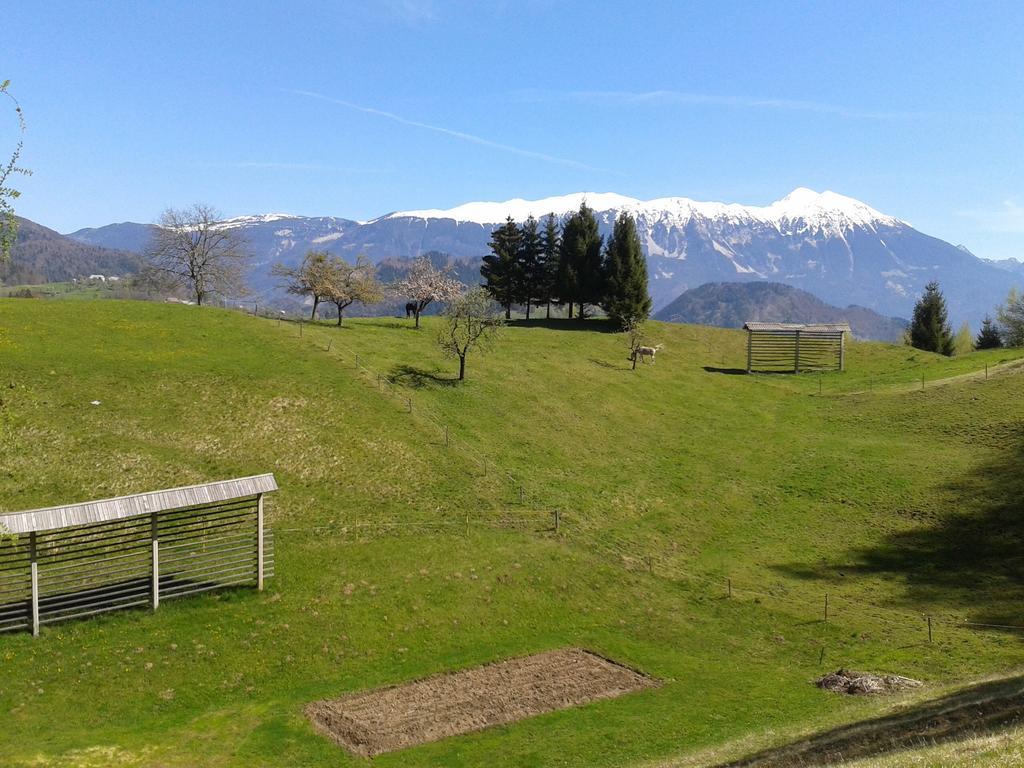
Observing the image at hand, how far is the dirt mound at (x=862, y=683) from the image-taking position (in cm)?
2470

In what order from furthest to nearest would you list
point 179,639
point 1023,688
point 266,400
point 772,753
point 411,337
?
point 411,337 → point 266,400 → point 179,639 → point 1023,688 → point 772,753

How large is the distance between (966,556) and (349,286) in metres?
59.3

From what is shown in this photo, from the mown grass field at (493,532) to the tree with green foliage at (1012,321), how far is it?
50518 millimetres

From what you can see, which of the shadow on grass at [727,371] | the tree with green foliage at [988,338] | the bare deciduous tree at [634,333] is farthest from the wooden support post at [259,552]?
the tree with green foliage at [988,338]

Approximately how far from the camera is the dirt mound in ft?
81.0

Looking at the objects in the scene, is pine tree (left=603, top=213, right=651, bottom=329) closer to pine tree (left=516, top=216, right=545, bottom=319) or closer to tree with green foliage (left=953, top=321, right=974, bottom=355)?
pine tree (left=516, top=216, right=545, bottom=319)

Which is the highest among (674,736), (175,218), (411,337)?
(175,218)

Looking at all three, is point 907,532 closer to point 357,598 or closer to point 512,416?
point 512,416

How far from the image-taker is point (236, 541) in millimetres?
32938

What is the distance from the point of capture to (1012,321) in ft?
361

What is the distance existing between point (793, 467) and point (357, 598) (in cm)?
3462

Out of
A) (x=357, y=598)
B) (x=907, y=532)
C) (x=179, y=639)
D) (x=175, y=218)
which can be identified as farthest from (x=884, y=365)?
(x=175, y=218)

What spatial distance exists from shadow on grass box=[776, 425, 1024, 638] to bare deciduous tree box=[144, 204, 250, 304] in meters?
67.1

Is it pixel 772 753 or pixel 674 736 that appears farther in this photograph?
pixel 674 736
